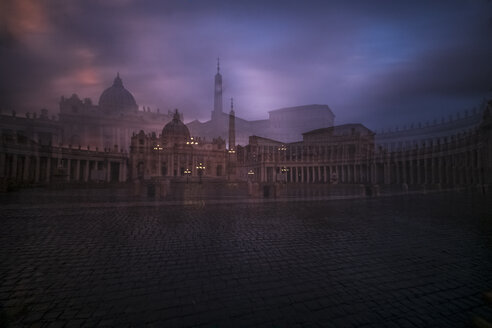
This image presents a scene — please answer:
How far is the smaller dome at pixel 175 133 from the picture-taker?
79.9 meters

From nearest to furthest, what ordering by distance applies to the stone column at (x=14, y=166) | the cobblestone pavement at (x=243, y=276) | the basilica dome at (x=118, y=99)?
the cobblestone pavement at (x=243, y=276), the stone column at (x=14, y=166), the basilica dome at (x=118, y=99)

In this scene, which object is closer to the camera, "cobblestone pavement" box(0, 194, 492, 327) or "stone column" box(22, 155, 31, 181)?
"cobblestone pavement" box(0, 194, 492, 327)

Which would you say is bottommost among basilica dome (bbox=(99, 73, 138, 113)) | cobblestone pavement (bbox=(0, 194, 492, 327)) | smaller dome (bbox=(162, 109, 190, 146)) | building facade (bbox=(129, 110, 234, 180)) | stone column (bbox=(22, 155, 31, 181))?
cobblestone pavement (bbox=(0, 194, 492, 327))

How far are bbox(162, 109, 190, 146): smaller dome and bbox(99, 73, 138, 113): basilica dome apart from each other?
47.3 ft

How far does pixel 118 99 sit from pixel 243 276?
302 feet

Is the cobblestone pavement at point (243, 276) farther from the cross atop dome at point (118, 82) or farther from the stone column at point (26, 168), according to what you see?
the cross atop dome at point (118, 82)

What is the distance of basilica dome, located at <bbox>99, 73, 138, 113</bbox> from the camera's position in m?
79.4

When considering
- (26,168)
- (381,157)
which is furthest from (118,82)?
(381,157)

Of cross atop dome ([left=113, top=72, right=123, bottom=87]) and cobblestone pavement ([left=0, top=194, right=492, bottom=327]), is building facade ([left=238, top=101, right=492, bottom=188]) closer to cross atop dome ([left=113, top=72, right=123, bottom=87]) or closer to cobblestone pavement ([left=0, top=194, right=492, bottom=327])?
cobblestone pavement ([left=0, top=194, right=492, bottom=327])

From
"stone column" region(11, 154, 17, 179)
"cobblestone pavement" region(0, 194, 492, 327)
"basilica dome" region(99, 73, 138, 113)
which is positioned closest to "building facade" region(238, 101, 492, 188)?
"cobblestone pavement" region(0, 194, 492, 327)

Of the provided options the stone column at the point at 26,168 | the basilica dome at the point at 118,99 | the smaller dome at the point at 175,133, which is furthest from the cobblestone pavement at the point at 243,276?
the basilica dome at the point at 118,99

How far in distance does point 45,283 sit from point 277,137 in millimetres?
98365

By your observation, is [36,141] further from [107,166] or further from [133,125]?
[133,125]

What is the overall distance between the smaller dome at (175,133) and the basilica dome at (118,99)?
47.3 ft
